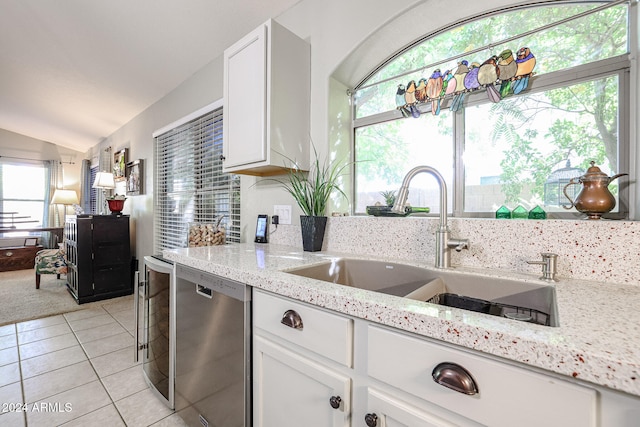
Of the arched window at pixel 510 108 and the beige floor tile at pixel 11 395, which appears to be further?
the beige floor tile at pixel 11 395

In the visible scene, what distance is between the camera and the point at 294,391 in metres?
0.88

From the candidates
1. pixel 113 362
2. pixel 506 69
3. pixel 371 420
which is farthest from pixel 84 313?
pixel 506 69

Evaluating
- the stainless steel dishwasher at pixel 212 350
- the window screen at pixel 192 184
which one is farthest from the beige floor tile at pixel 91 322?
the stainless steel dishwasher at pixel 212 350

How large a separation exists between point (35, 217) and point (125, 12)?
6296 millimetres

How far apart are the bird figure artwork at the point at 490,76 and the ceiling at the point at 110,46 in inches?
53.2

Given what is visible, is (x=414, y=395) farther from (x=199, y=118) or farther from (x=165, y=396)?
(x=199, y=118)

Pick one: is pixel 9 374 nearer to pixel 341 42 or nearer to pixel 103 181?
pixel 341 42

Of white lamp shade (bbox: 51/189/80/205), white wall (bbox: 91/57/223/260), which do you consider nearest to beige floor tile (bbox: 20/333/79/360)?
white wall (bbox: 91/57/223/260)

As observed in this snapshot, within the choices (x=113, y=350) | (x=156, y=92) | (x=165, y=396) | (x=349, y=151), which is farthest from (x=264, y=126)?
(x=156, y=92)

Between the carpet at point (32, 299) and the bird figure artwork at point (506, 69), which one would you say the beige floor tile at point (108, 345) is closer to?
the carpet at point (32, 299)

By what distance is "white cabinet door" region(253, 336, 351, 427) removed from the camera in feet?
2.51

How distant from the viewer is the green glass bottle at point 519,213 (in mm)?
1144

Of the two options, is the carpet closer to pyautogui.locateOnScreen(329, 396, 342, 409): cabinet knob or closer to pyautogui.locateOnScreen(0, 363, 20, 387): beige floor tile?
pyautogui.locateOnScreen(0, 363, 20, 387): beige floor tile

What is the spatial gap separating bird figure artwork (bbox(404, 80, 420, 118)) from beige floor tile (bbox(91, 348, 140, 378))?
2522 millimetres
